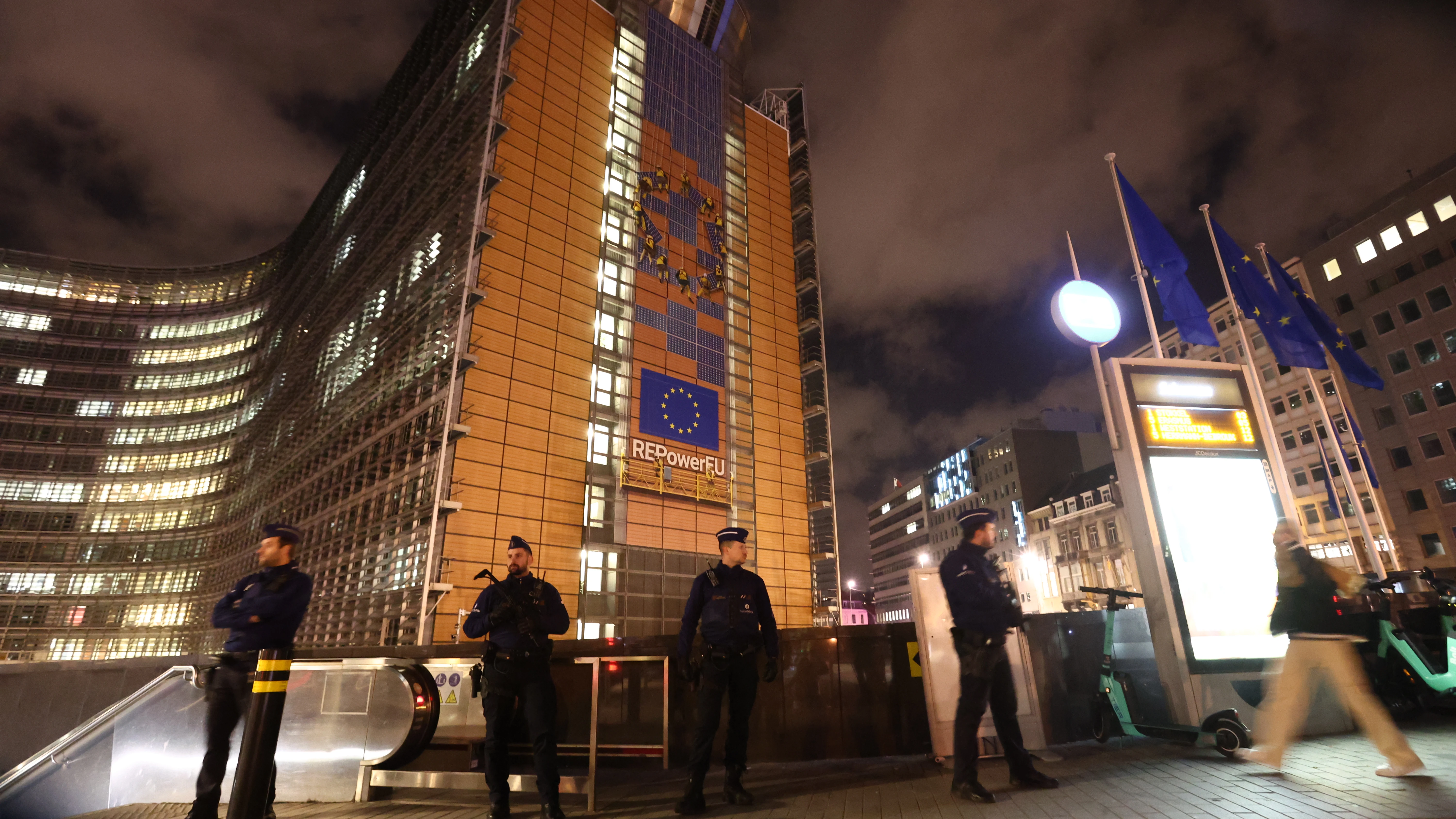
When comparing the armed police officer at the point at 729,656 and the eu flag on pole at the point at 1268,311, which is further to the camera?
the eu flag on pole at the point at 1268,311

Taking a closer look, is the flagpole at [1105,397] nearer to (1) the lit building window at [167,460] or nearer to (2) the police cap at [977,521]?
(2) the police cap at [977,521]

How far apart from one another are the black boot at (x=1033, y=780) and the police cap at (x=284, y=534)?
6.17 m

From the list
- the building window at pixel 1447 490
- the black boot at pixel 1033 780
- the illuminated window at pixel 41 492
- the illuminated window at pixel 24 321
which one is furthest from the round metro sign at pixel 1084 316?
the illuminated window at pixel 24 321

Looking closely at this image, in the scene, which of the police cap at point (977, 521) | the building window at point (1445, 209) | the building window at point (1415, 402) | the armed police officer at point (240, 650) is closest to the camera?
the armed police officer at point (240, 650)

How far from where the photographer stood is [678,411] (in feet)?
102

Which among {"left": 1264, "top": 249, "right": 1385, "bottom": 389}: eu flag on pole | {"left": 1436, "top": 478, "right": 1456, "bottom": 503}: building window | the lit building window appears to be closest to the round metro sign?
{"left": 1264, "top": 249, "right": 1385, "bottom": 389}: eu flag on pole

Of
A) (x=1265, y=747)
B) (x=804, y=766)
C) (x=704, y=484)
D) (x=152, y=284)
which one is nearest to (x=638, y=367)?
(x=704, y=484)

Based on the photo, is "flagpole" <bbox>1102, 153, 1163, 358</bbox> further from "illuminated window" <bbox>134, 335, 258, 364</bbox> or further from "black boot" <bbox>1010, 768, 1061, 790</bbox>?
"illuminated window" <bbox>134, 335, 258, 364</bbox>

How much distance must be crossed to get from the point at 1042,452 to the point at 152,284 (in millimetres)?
109422

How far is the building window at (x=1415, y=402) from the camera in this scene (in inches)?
1708

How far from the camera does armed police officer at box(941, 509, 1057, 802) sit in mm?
5332

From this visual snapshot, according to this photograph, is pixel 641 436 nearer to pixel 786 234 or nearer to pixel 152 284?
pixel 786 234

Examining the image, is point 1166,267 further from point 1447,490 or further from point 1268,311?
point 1447,490

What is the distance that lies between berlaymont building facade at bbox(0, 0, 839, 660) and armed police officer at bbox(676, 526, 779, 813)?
1950 cm
